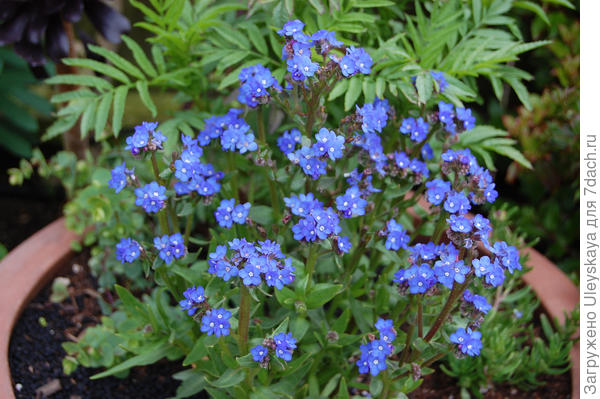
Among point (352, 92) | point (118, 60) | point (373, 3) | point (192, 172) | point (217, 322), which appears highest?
point (373, 3)

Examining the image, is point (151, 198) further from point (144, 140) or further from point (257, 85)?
point (257, 85)

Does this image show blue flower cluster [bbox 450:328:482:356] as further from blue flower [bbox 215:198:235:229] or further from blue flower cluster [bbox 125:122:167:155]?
blue flower cluster [bbox 125:122:167:155]

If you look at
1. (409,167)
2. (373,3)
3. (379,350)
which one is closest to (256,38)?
(373,3)

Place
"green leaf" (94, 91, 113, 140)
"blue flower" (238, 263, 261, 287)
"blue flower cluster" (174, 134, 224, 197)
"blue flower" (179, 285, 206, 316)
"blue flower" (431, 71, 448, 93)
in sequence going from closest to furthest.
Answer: "blue flower" (238, 263, 261, 287) < "blue flower" (179, 285, 206, 316) < "blue flower cluster" (174, 134, 224, 197) < "blue flower" (431, 71, 448, 93) < "green leaf" (94, 91, 113, 140)

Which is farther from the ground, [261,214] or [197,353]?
[261,214]

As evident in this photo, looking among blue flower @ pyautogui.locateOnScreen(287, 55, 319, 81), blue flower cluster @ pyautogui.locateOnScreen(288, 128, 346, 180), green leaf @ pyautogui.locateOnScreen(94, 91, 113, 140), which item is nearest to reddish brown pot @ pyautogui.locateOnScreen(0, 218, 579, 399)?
green leaf @ pyautogui.locateOnScreen(94, 91, 113, 140)

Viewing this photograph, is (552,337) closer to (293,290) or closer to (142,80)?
(293,290)

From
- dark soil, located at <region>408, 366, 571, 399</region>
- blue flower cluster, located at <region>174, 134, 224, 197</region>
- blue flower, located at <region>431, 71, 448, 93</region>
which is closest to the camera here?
blue flower cluster, located at <region>174, 134, 224, 197</region>
